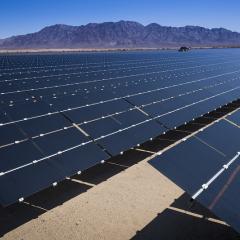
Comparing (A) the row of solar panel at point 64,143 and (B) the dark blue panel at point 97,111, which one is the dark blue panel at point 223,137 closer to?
(A) the row of solar panel at point 64,143

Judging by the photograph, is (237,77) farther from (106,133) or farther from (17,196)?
(17,196)

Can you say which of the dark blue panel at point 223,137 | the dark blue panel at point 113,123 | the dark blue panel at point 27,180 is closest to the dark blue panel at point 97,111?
the dark blue panel at point 113,123

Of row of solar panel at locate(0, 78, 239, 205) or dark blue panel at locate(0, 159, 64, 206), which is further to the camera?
row of solar panel at locate(0, 78, 239, 205)

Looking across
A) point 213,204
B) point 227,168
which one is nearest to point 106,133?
point 227,168

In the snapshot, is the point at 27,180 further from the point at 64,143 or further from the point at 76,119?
the point at 76,119

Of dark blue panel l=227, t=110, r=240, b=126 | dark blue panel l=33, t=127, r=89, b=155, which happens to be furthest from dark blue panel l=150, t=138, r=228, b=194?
dark blue panel l=33, t=127, r=89, b=155

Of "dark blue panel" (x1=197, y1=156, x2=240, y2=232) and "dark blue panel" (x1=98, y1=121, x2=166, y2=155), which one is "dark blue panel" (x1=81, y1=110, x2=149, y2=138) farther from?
"dark blue panel" (x1=197, y1=156, x2=240, y2=232)

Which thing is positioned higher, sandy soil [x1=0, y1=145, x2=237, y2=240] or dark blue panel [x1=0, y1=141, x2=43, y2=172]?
dark blue panel [x1=0, y1=141, x2=43, y2=172]

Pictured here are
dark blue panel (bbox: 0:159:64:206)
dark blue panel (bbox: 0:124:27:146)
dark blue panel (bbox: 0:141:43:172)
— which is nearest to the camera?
dark blue panel (bbox: 0:159:64:206)
